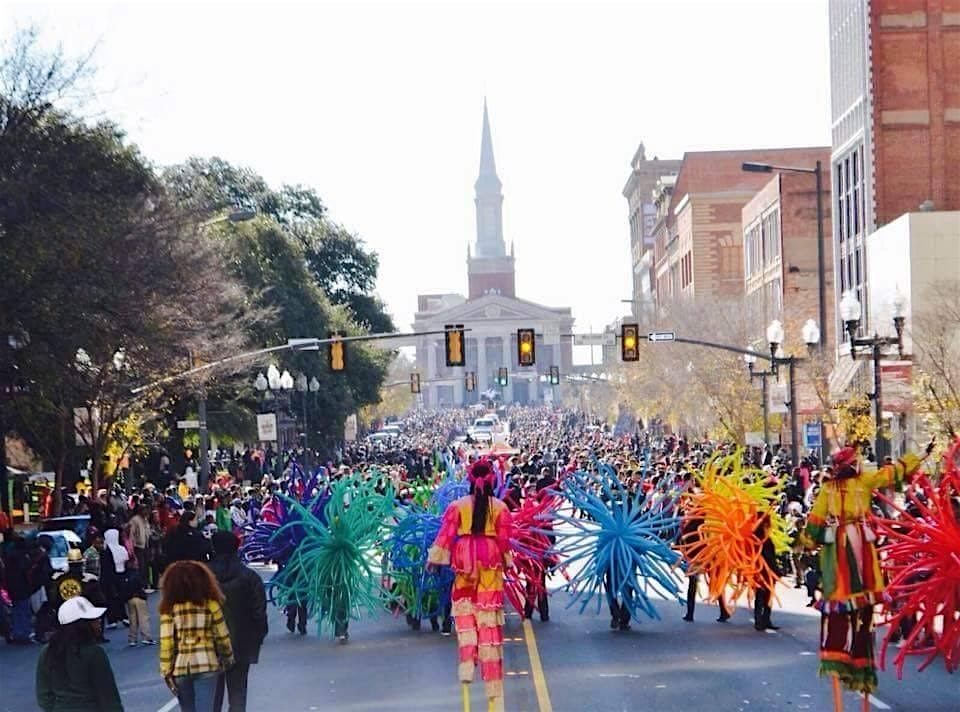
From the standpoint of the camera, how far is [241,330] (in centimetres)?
5222

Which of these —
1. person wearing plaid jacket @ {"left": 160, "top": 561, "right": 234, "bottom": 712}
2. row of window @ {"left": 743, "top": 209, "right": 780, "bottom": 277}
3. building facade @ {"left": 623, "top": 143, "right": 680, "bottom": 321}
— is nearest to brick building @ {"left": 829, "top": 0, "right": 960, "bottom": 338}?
row of window @ {"left": 743, "top": 209, "right": 780, "bottom": 277}

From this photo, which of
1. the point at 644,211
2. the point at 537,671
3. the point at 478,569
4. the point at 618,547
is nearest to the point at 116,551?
the point at 618,547

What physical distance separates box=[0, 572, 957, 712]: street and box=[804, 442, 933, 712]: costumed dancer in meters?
1.09

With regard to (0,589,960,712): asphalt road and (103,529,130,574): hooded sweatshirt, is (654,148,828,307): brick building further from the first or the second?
(0,589,960,712): asphalt road

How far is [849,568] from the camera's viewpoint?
539 inches

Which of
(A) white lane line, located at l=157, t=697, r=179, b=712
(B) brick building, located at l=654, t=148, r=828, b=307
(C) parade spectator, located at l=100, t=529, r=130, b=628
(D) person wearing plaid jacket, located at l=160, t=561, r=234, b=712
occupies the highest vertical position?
(B) brick building, located at l=654, t=148, r=828, b=307

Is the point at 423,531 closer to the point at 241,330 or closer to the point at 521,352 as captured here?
the point at 521,352

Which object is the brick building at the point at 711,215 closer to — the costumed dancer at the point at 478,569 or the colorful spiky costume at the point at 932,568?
the costumed dancer at the point at 478,569

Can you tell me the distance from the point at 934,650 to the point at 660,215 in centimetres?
12317

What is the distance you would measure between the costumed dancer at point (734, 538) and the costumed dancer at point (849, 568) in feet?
20.3

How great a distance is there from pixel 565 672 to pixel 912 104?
44997 millimetres

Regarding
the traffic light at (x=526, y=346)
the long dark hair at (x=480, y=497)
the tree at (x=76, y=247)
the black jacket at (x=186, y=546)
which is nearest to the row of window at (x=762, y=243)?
the traffic light at (x=526, y=346)

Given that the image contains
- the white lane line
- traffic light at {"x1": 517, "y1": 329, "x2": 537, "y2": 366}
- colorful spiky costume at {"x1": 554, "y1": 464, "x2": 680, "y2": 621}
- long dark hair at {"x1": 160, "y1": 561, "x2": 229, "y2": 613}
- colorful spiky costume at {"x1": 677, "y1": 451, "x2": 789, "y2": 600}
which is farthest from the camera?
traffic light at {"x1": 517, "y1": 329, "x2": 537, "y2": 366}

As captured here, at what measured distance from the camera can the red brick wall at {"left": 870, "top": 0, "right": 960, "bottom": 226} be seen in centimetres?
5881
